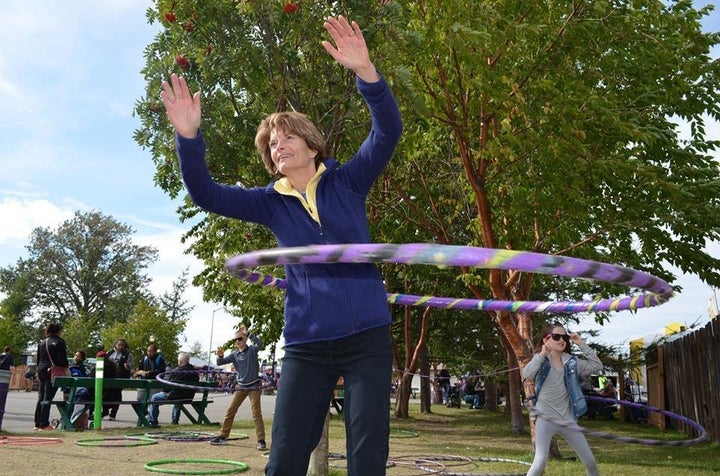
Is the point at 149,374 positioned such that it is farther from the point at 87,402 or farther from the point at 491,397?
the point at 491,397

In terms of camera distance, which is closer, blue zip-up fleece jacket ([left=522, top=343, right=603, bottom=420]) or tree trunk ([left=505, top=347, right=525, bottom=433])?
blue zip-up fleece jacket ([left=522, top=343, right=603, bottom=420])

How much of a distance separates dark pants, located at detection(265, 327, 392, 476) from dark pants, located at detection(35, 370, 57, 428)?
1330 centimetres

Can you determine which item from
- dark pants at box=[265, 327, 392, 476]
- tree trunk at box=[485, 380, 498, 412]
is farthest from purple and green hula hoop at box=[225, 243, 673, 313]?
tree trunk at box=[485, 380, 498, 412]

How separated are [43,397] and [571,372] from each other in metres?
11.7

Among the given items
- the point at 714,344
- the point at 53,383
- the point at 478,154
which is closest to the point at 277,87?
the point at 478,154

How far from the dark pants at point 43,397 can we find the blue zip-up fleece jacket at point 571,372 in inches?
435

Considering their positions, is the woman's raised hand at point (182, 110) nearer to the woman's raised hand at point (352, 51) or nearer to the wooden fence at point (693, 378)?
the woman's raised hand at point (352, 51)

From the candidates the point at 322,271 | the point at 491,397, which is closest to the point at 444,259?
the point at 322,271

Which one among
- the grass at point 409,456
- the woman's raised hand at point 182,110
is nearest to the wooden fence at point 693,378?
the grass at point 409,456

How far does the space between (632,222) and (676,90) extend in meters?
2.29

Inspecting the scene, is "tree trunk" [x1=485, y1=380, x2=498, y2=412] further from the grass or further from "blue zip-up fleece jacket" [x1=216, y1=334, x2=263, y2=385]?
"blue zip-up fleece jacket" [x1=216, y1=334, x2=263, y2=385]

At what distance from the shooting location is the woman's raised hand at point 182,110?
11.5ft

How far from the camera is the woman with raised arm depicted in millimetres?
3188

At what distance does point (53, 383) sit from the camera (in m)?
14.3
